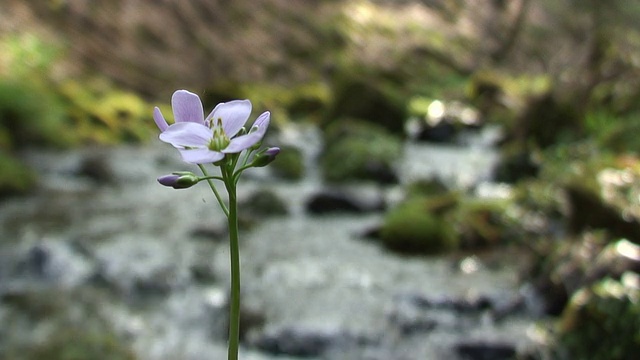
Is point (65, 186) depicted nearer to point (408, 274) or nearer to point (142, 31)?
point (408, 274)

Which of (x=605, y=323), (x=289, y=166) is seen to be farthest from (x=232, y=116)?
(x=289, y=166)

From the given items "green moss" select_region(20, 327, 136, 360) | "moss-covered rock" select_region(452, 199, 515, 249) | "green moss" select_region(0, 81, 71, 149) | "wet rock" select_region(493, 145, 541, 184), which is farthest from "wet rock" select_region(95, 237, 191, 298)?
"wet rock" select_region(493, 145, 541, 184)

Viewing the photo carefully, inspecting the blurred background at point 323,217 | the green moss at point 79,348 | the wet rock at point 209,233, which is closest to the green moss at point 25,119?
the blurred background at point 323,217

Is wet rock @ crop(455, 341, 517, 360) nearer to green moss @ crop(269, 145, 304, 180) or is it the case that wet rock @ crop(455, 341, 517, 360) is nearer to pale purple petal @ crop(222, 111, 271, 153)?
pale purple petal @ crop(222, 111, 271, 153)

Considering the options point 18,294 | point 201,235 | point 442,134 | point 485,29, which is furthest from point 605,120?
point 485,29

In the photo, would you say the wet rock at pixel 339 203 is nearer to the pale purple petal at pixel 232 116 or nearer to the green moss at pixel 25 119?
the green moss at pixel 25 119

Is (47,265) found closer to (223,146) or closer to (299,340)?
(299,340)
